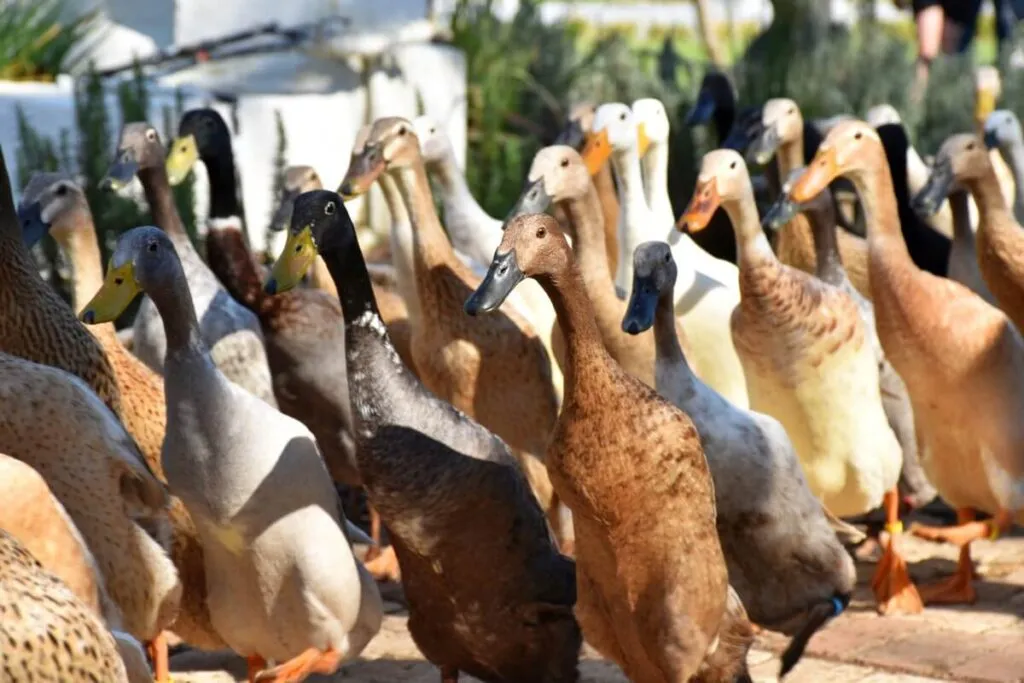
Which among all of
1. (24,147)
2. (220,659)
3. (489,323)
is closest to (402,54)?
(24,147)

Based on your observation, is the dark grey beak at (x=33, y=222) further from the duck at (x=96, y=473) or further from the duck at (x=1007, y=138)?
the duck at (x=1007, y=138)

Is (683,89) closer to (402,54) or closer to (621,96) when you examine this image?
(621,96)

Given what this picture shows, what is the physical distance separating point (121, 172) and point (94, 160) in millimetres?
1499

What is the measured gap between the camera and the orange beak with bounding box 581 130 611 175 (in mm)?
6883

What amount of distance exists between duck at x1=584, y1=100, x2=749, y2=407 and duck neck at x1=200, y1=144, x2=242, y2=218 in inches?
51.6

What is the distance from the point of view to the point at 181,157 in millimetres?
6711

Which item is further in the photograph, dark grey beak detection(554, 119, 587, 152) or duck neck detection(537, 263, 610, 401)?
dark grey beak detection(554, 119, 587, 152)

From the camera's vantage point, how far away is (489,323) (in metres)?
5.91

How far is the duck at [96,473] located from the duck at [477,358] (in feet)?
4.59

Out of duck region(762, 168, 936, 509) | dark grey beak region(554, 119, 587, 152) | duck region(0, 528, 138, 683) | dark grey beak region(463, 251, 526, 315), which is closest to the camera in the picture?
duck region(0, 528, 138, 683)

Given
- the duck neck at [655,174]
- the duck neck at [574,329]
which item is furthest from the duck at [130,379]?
the duck neck at [655,174]

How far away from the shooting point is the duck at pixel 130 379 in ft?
16.9

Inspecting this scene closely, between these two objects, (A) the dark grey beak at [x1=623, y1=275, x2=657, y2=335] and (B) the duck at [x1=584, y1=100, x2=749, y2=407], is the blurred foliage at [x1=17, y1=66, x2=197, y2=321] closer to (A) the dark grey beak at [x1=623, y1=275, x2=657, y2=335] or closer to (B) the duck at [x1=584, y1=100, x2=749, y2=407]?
(B) the duck at [x1=584, y1=100, x2=749, y2=407]

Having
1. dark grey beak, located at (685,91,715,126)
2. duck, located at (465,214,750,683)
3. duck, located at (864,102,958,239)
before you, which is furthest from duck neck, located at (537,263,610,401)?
dark grey beak, located at (685,91,715,126)
